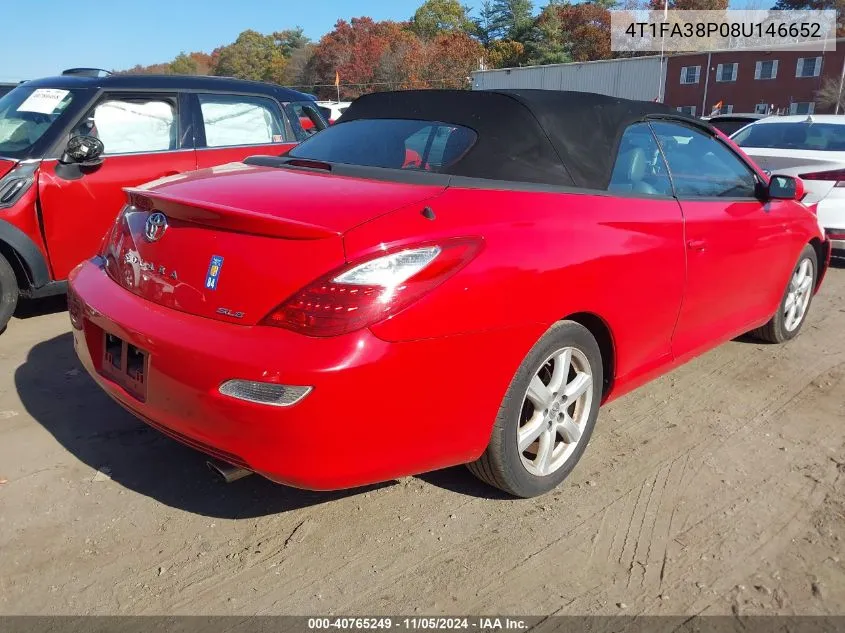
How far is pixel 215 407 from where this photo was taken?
2.11m

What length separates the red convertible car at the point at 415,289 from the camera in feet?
6.75

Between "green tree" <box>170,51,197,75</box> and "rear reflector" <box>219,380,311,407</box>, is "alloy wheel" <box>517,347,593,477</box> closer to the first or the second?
"rear reflector" <box>219,380,311,407</box>

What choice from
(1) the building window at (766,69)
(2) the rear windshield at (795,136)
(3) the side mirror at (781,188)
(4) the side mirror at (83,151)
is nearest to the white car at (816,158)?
(2) the rear windshield at (795,136)

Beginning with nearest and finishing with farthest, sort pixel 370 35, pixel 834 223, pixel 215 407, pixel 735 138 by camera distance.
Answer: pixel 215 407
pixel 834 223
pixel 735 138
pixel 370 35

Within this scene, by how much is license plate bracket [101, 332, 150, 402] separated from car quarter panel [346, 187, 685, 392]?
885 millimetres

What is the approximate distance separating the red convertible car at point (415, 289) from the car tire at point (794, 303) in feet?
4.28

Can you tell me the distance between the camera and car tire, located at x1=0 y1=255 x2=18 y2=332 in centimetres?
432

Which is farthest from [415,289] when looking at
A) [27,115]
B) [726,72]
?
[726,72]

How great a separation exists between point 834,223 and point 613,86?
4488 centimetres

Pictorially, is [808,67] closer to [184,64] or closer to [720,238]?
[720,238]

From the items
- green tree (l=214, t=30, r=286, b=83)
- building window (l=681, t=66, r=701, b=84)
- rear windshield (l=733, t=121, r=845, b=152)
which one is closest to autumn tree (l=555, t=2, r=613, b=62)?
building window (l=681, t=66, r=701, b=84)

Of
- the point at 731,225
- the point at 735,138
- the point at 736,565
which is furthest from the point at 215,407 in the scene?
the point at 735,138

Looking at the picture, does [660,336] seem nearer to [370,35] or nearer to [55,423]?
[55,423]

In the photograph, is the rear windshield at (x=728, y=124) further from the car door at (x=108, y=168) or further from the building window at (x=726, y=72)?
the building window at (x=726, y=72)
